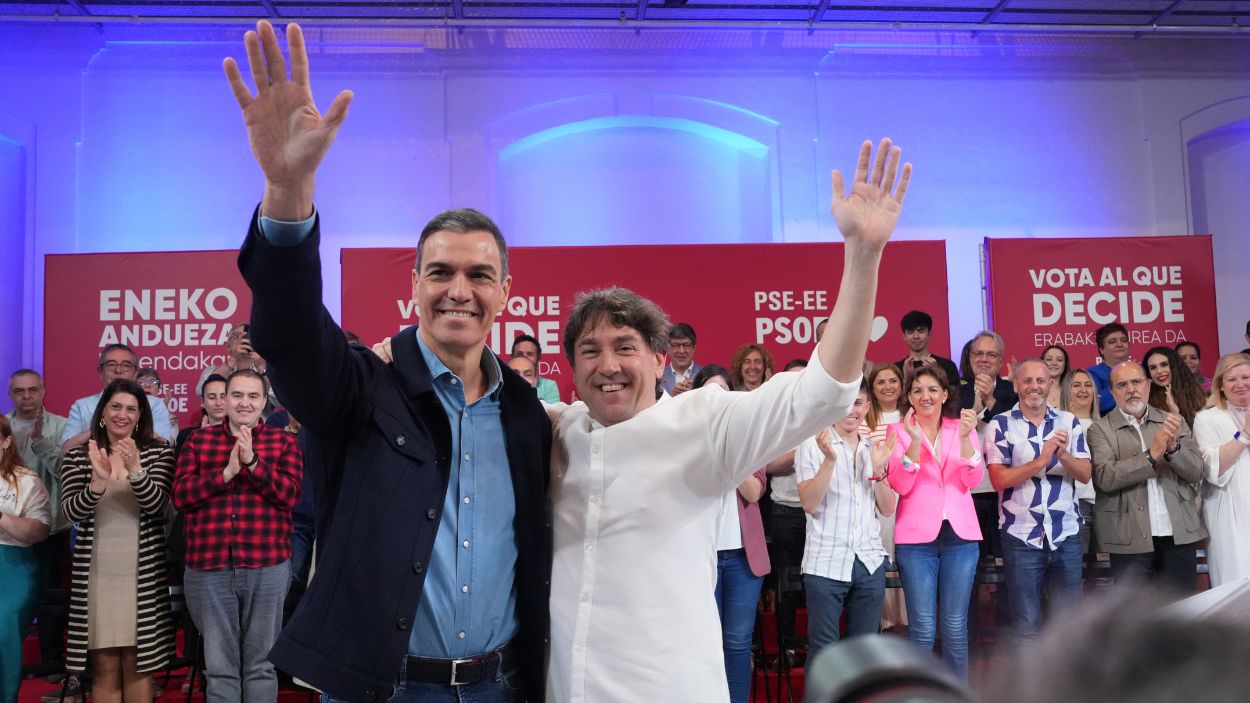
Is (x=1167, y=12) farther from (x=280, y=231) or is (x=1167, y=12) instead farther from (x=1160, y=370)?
(x=280, y=231)

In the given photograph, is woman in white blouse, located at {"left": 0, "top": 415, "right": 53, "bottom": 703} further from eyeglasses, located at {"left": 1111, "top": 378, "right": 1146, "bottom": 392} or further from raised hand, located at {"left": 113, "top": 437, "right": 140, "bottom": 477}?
eyeglasses, located at {"left": 1111, "top": 378, "right": 1146, "bottom": 392}

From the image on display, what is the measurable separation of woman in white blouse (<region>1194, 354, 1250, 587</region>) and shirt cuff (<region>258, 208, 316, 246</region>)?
17.3 feet

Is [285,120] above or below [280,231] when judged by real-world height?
above

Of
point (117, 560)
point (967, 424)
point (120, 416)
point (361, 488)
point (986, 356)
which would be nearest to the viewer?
point (361, 488)

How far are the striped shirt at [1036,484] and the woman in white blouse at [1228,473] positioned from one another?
638 mm

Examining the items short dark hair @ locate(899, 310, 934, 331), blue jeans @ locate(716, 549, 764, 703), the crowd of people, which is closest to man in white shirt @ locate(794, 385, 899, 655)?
blue jeans @ locate(716, 549, 764, 703)

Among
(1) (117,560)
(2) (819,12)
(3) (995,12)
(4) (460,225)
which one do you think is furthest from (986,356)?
(4) (460,225)

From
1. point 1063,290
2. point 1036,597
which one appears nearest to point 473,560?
point 1036,597

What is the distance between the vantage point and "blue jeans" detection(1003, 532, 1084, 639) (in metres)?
5.43

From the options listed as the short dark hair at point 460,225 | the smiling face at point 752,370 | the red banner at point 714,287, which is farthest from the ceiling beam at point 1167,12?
the short dark hair at point 460,225

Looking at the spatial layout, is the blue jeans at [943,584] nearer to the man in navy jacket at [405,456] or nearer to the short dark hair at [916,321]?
the short dark hair at [916,321]

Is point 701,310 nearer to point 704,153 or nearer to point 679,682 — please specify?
point 704,153

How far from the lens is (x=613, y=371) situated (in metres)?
2.29

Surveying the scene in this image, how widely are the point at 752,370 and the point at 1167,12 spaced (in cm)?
625
